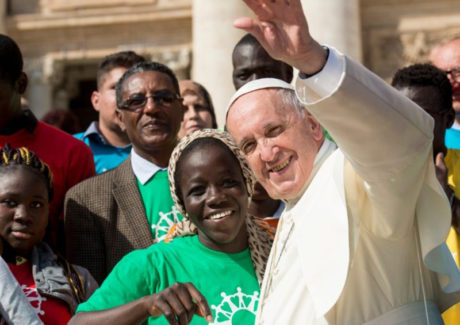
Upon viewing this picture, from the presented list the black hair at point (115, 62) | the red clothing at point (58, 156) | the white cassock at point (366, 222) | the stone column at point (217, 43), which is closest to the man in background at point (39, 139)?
the red clothing at point (58, 156)

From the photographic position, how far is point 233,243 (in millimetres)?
3182

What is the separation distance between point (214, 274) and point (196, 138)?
55 centimetres

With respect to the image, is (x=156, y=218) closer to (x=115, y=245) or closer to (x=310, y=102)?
(x=115, y=245)

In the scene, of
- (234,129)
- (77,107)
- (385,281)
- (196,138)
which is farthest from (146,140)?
(77,107)

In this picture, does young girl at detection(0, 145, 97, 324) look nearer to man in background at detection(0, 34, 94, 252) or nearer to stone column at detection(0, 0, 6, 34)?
man in background at detection(0, 34, 94, 252)

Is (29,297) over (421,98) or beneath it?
beneath

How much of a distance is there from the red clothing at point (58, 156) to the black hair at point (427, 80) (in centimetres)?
157

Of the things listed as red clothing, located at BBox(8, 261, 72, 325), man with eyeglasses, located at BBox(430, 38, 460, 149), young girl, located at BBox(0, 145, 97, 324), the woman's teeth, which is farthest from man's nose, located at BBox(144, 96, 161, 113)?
man with eyeglasses, located at BBox(430, 38, 460, 149)

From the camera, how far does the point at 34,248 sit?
143 inches

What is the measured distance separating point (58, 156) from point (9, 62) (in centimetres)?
50

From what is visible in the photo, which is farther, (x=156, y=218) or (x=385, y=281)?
(x=156, y=218)

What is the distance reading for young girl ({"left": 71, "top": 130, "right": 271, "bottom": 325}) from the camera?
290cm

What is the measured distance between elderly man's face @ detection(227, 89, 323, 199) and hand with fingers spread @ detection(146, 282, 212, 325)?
19.0 inches

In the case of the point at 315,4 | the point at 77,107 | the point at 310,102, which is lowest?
the point at 77,107
